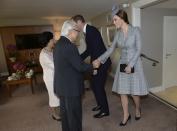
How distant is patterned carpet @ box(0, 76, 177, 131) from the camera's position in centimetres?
239

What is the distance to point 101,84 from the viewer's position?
8.21 feet

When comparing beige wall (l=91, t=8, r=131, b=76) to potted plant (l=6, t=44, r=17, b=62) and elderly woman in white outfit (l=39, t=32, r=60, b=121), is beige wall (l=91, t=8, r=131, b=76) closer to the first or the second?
elderly woman in white outfit (l=39, t=32, r=60, b=121)

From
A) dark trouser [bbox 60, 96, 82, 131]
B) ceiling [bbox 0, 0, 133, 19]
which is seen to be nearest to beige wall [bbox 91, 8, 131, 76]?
ceiling [bbox 0, 0, 133, 19]

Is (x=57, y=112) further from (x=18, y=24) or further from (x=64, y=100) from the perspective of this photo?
(x=18, y=24)

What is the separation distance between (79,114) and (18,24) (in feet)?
17.9

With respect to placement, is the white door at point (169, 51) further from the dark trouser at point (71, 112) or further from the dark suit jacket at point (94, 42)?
the dark trouser at point (71, 112)

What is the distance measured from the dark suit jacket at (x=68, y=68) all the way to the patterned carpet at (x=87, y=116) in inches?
38.5

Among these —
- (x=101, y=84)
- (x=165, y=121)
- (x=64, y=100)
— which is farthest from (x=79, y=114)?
(x=165, y=121)

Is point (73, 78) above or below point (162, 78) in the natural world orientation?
above

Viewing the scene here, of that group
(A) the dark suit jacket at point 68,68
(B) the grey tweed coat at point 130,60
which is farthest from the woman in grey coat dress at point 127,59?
(A) the dark suit jacket at point 68,68

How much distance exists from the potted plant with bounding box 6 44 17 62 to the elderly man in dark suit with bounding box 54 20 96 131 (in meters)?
4.80

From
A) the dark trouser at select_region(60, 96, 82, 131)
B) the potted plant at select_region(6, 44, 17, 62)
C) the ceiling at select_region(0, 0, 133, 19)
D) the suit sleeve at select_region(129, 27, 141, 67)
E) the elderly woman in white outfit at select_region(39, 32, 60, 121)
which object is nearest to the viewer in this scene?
the dark trouser at select_region(60, 96, 82, 131)

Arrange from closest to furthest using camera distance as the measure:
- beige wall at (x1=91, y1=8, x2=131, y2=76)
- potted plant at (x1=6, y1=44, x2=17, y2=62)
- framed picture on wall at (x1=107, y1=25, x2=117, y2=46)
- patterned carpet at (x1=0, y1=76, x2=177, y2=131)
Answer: patterned carpet at (x1=0, y1=76, x2=177, y2=131) → framed picture on wall at (x1=107, y1=25, x2=117, y2=46) → beige wall at (x1=91, y1=8, x2=131, y2=76) → potted plant at (x1=6, y1=44, x2=17, y2=62)

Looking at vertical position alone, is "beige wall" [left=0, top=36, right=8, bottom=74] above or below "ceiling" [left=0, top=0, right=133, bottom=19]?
below
